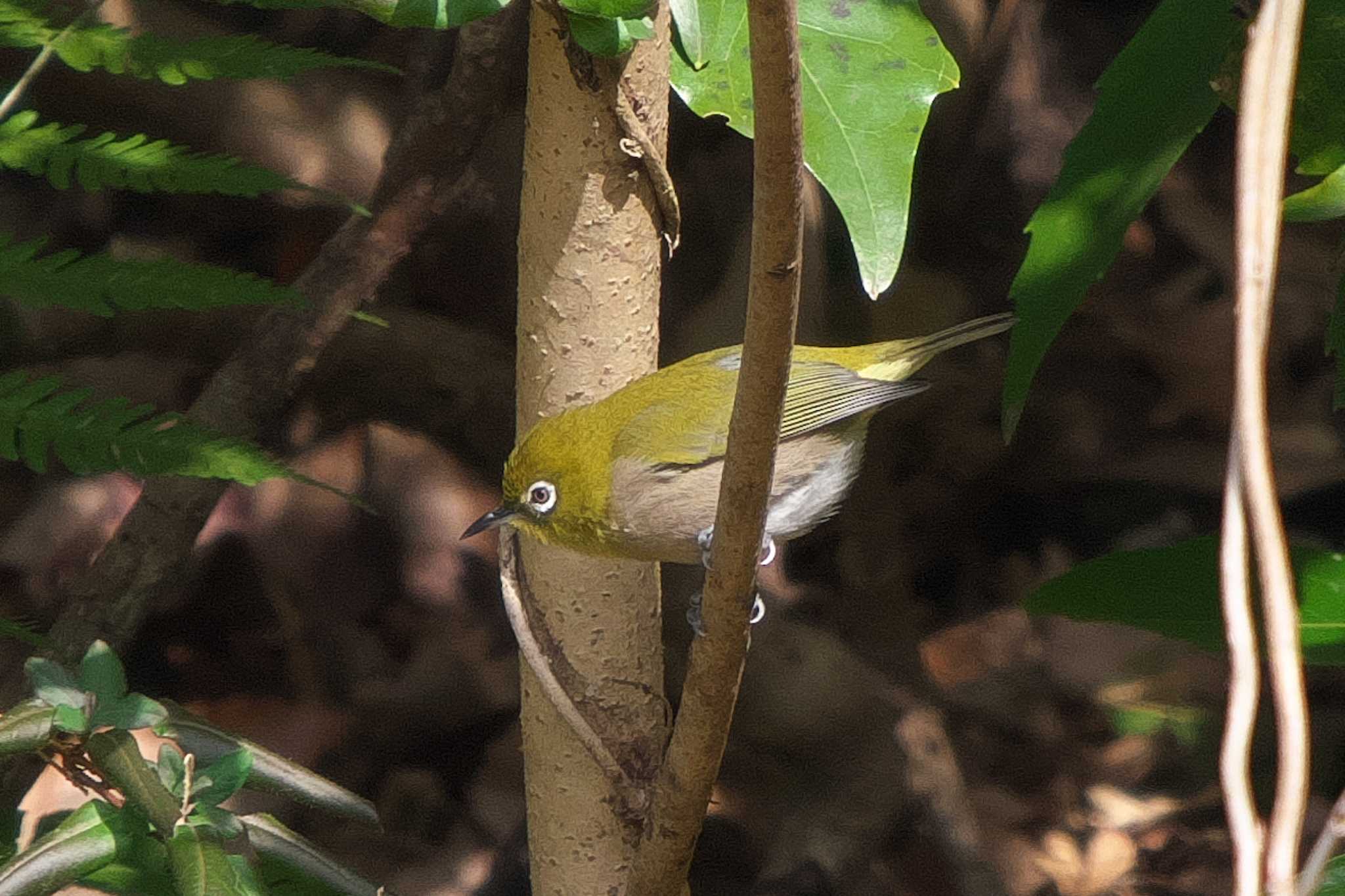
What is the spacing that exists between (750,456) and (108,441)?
75 centimetres

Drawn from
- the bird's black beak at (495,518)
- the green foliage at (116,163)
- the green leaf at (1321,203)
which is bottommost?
the bird's black beak at (495,518)

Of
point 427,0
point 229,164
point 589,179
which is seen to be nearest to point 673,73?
point 589,179

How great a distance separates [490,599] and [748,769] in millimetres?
684

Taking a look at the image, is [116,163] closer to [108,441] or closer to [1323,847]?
[108,441]

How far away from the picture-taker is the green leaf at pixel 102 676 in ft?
4.53

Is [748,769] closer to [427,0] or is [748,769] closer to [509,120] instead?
[509,120]

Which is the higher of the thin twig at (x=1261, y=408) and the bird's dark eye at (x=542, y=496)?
the thin twig at (x=1261, y=408)

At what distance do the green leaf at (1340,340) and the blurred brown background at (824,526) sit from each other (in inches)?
40.0

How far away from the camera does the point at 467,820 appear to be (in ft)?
9.71

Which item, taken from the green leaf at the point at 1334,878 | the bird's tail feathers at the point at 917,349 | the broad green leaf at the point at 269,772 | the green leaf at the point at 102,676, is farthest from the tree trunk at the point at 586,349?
the bird's tail feathers at the point at 917,349

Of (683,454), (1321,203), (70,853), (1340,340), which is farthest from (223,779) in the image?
(1340,340)

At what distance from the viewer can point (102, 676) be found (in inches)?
54.6

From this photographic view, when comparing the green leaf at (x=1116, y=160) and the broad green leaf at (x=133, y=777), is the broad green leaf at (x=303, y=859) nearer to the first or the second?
the broad green leaf at (x=133, y=777)

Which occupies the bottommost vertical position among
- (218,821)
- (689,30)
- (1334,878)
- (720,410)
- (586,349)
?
(720,410)
